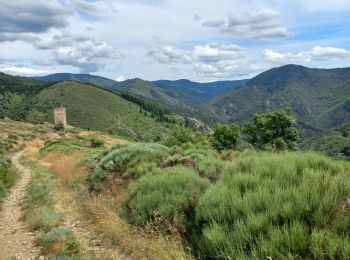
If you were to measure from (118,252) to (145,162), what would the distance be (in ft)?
21.9

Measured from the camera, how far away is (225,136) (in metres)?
65.2

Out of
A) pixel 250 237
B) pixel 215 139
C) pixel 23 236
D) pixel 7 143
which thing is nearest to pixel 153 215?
pixel 250 237

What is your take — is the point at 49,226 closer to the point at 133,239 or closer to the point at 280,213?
the point at 133,239

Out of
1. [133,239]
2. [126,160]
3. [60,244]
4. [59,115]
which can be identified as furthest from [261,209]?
[59,115]

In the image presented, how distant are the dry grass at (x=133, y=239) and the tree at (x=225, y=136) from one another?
176ft

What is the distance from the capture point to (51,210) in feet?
44.6

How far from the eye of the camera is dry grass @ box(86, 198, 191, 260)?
7.13 metres

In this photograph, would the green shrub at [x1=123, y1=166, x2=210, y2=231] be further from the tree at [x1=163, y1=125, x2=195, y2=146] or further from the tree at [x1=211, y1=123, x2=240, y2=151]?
the tree at [x1=211, y1=123, x2=240, y2=151]

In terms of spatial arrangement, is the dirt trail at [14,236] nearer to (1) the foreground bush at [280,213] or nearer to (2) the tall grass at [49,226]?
(2) the tall grass at [49,226]

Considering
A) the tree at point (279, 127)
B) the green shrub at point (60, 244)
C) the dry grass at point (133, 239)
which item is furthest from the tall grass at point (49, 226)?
the tree at point (279, 127)

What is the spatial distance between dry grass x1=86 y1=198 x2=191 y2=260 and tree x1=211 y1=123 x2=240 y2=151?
176ft

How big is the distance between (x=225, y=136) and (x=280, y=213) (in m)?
59.7

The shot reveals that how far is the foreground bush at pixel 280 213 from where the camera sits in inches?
204

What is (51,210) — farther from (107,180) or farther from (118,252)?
(118,252)
